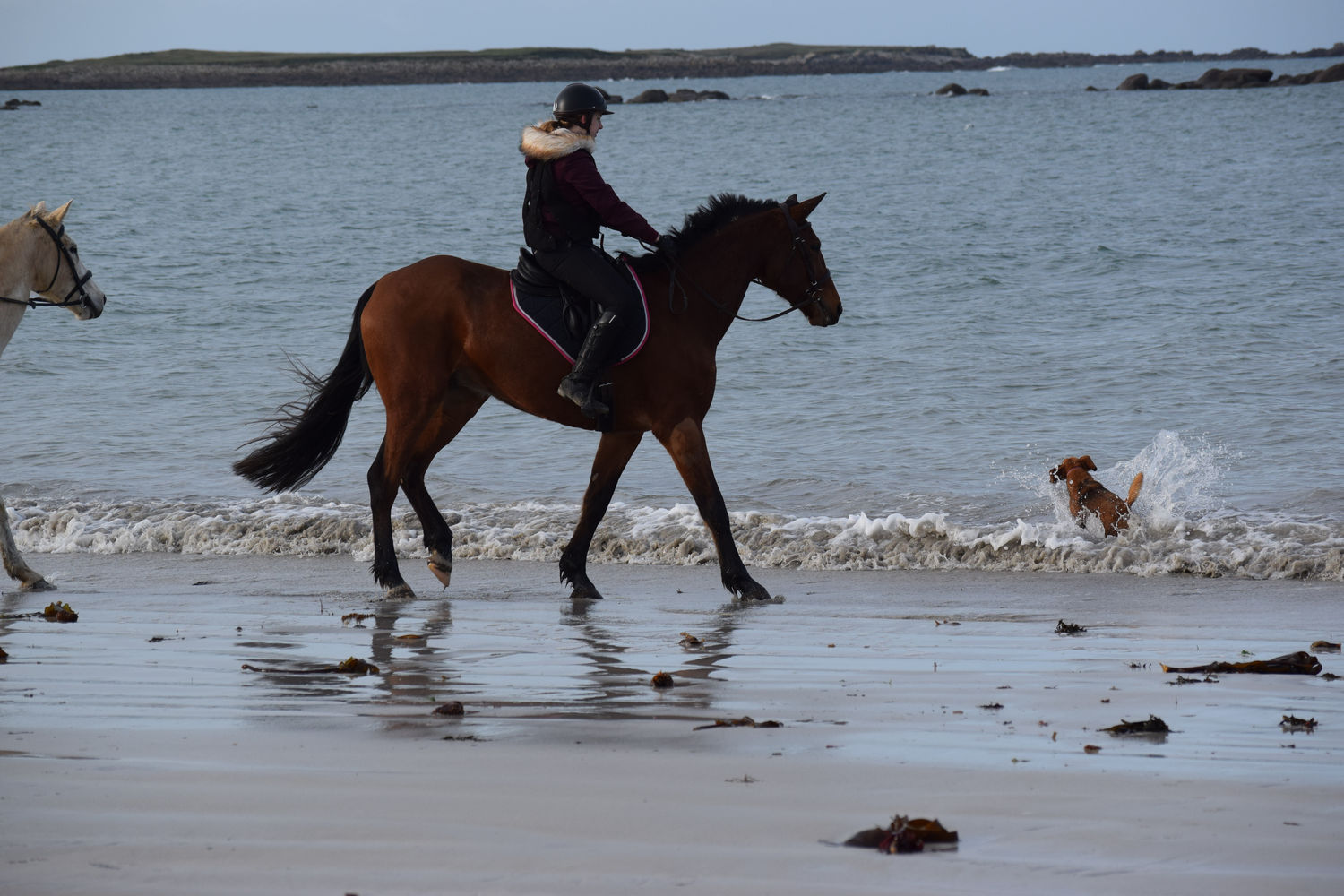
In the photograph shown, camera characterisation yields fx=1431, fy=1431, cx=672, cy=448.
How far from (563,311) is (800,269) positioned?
1376 mm

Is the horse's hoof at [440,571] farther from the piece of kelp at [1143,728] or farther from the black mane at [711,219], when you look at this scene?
the piece of kelp at [1143,728]

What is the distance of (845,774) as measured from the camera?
3.87 meters

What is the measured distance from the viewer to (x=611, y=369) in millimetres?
7637

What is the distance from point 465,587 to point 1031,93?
4069 inches

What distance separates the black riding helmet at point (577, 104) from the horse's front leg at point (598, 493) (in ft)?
5.65

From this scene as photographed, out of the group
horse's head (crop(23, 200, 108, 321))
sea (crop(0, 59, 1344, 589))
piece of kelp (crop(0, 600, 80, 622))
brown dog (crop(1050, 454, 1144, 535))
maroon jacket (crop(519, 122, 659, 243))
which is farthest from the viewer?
sea (crop(0, 59, 1344, 589))

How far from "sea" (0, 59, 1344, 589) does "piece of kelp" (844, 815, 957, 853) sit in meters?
5.36

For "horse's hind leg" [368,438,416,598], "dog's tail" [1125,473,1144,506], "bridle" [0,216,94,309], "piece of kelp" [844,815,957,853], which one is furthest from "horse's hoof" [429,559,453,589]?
"piece of kelp" [844,815,957,853]

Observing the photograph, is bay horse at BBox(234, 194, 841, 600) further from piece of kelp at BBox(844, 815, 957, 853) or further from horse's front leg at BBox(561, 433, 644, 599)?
piece of kelp at BBox(844, 815, 957, 853)

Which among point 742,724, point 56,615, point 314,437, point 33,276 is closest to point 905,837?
point 742,724

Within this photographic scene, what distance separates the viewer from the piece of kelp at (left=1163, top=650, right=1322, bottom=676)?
5195 millimetres

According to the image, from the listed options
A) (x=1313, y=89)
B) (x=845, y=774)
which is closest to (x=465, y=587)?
(x=845, y=774)

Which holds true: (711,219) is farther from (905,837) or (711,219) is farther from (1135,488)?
(905,837)

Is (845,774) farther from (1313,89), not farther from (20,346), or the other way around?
(1313,89)
